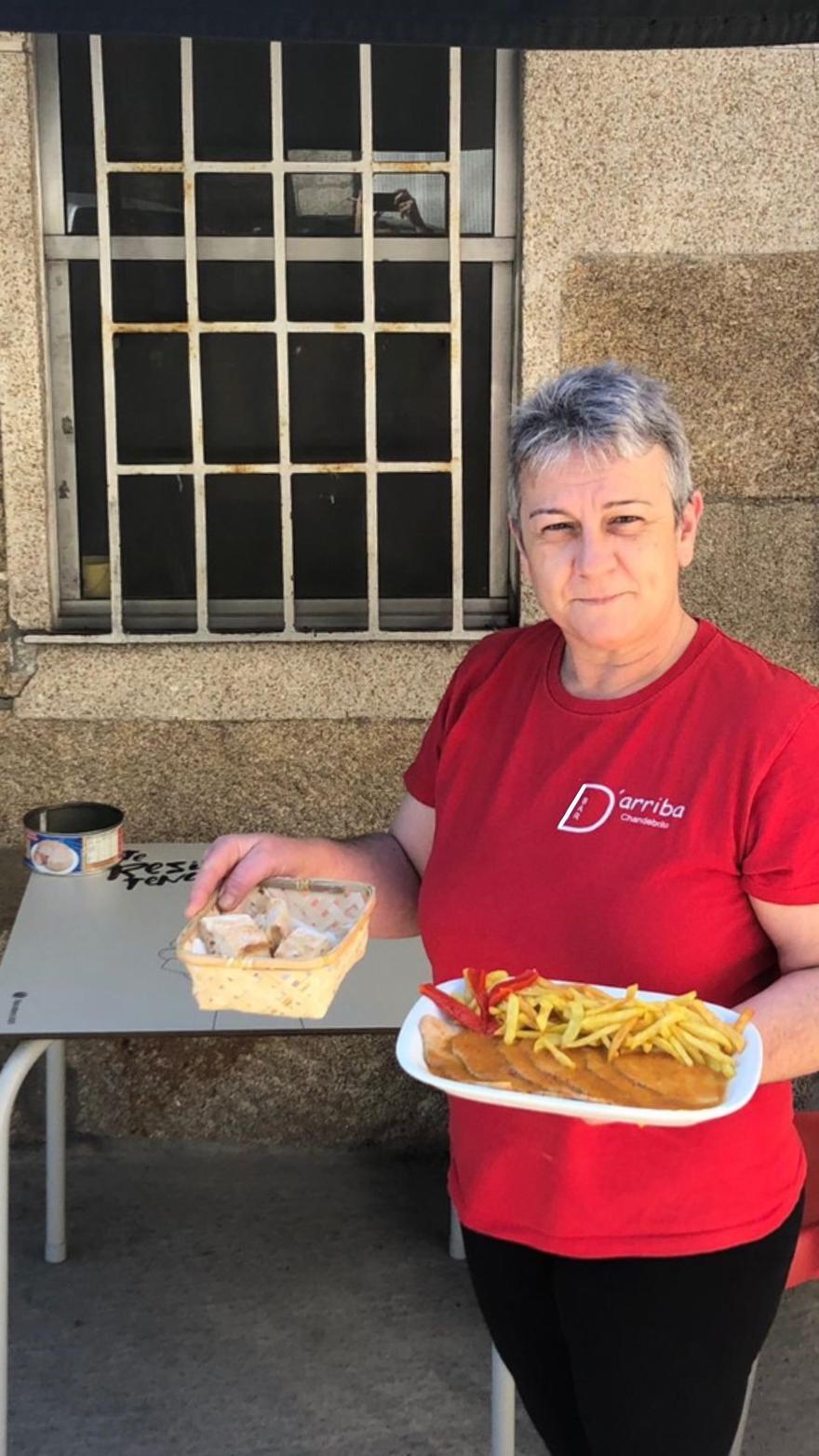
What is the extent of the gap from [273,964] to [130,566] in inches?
98.0

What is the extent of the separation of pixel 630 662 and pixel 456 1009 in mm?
536

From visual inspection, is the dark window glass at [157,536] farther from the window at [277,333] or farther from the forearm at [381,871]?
the forearm at [381,871]

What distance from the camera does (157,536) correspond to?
13.3 ft

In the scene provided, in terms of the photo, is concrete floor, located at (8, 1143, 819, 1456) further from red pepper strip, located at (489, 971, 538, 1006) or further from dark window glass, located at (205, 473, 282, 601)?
red pepper strip, located at (489, 971, 538, 1006)

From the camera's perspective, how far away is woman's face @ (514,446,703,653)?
192cm

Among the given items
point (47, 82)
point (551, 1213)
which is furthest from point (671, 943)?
point (47, 82)

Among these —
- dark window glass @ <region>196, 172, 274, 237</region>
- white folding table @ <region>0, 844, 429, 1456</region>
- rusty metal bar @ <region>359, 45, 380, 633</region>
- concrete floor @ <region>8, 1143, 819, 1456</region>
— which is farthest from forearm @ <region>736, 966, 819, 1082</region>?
dark window glass @ <region>196, 172, 274, 237</region>

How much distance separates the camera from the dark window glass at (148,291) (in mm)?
3877

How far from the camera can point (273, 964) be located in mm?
1766

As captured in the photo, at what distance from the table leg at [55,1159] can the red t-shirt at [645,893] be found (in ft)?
5.64

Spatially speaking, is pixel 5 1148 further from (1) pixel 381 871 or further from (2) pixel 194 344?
(2) pixel 194 344

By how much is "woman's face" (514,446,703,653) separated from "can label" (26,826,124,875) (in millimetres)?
1875

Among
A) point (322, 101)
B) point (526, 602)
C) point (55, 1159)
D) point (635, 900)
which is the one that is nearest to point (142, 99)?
point (322, 101)

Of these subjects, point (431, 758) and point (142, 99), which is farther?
point (142, 99)
